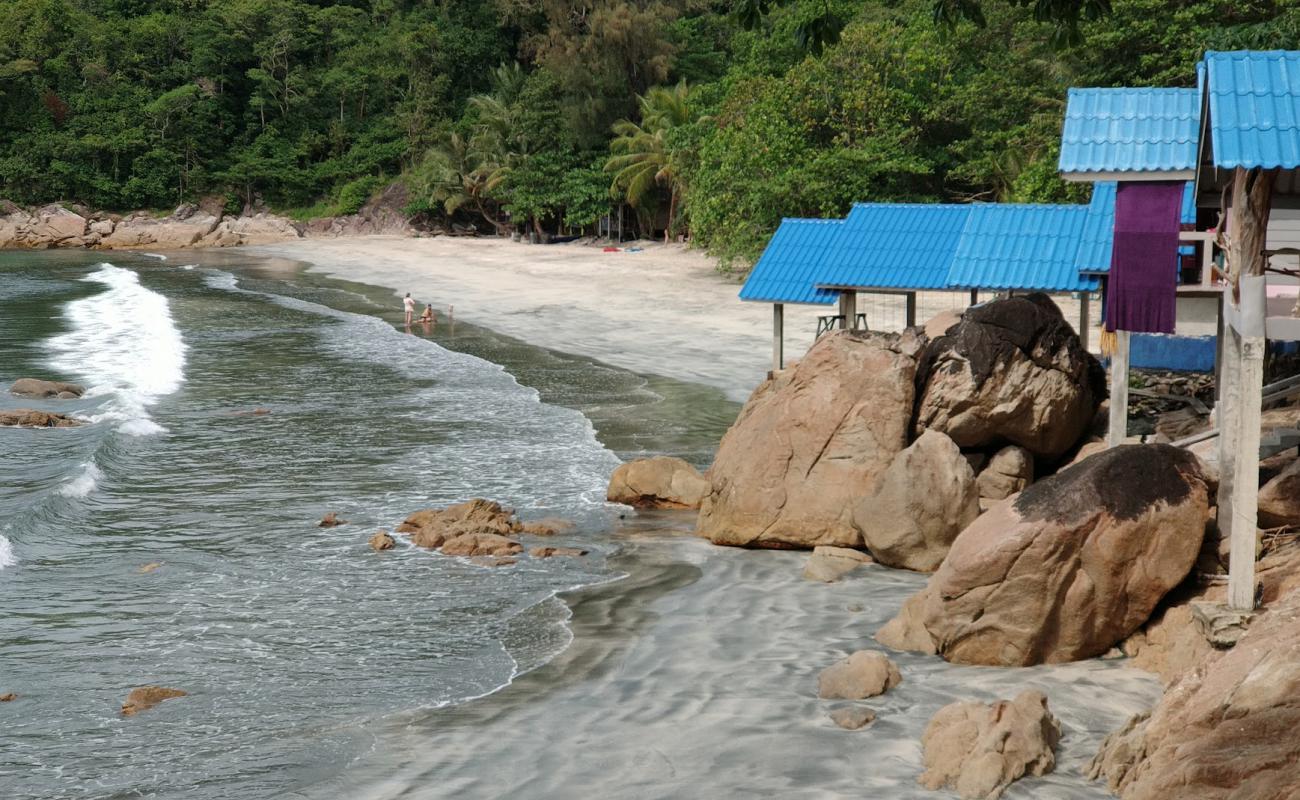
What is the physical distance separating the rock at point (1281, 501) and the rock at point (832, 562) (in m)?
4.17

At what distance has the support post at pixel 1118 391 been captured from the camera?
13.1 metres

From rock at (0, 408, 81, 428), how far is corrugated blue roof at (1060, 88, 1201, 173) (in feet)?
62.3

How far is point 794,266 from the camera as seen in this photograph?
64.4ft

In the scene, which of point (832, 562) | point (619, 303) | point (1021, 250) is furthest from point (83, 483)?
point (619, 303)

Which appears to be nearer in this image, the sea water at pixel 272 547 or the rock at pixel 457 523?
the sea water at pixel 272 547

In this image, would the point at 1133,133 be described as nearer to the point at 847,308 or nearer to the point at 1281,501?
the point at 1281,501

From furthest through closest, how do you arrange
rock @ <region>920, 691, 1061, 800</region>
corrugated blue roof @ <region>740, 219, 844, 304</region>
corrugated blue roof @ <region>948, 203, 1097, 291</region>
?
corrugated blue roof @ <region>740, 219, 844, 304</region>, corrugated blue roof @ <region>948, 203, 1097, 291</region>, rock @ <region>920, 691, 1061, 800</region>

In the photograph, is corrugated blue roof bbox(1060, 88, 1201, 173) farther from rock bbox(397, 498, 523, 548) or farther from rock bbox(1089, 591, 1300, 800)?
rock bbox(397, 498, 523, 548)

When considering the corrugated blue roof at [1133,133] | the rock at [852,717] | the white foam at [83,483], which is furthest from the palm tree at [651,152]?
the rock at [852,717]

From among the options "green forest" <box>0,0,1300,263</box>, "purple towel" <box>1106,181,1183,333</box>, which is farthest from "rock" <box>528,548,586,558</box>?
"purple towel" <box>1106,181,1183,333</box>

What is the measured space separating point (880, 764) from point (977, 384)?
6.24 meters

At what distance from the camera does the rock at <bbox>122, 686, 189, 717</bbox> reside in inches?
400

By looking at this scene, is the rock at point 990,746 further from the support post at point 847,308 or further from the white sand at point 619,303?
the white sand at point 619,303

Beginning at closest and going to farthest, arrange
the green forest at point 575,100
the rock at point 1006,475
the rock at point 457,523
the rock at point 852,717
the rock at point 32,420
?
the rock at point 852,717
the rock at point 1006,475
the rock at point 457,523
the rock at point 32,420
the green forest at point 575,100
